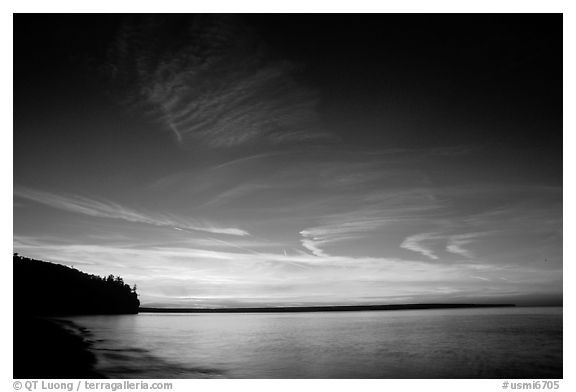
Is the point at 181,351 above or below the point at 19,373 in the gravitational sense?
below

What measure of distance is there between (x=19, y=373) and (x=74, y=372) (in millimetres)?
1901

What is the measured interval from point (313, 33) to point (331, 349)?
767 inches

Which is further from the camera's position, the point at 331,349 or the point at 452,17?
the point at 331,349
